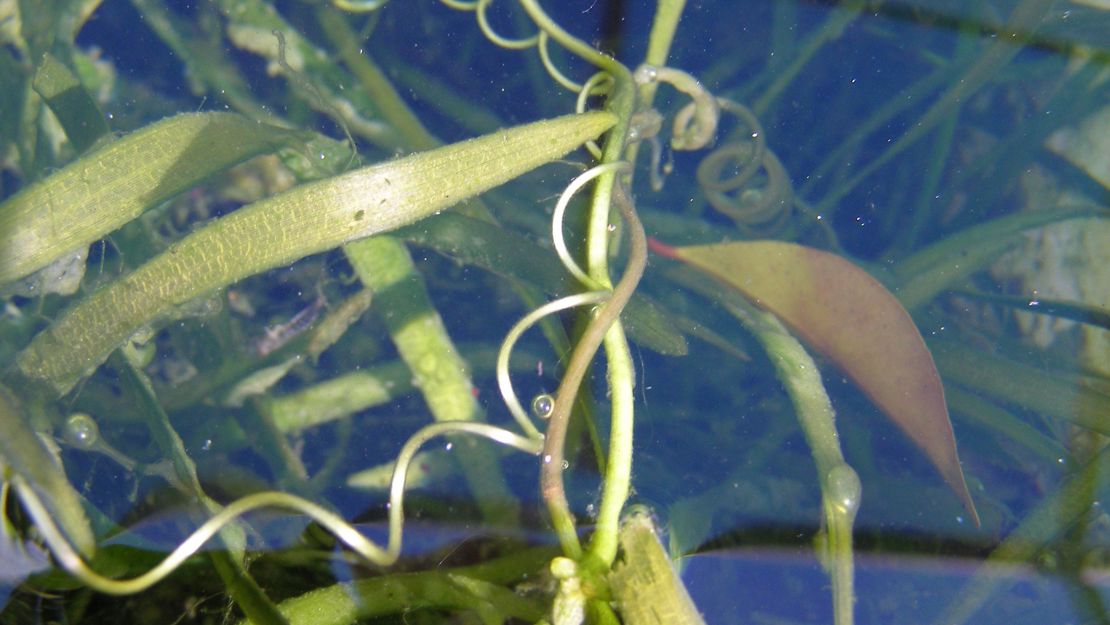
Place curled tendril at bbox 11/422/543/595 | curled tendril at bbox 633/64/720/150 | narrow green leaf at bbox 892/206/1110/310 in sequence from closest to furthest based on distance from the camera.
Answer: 1. curled tendril at bbox 11/422/543/595
2. curled tendril at bbox 633/64/720/150
3. narrow green leaf at bbox 892/206/1110/310

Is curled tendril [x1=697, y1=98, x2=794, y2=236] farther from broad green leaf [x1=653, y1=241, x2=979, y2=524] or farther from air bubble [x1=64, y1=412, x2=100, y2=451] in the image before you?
air bubble [x1=64, y1=412, x2=100, y2=451]

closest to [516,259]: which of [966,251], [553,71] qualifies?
[553,71]

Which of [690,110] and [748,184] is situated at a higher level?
[690,110]

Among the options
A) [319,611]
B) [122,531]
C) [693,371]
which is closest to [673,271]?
[693,371]

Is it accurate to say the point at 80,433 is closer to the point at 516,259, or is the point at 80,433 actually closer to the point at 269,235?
the point at 269,235

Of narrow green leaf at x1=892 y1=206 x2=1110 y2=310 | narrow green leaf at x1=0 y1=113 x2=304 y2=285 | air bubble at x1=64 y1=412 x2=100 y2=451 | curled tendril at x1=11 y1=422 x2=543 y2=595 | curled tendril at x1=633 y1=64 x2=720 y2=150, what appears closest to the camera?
curled tendril at x1=11 y1=422 x2=543 y2=595

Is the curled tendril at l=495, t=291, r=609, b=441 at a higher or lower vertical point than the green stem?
higher

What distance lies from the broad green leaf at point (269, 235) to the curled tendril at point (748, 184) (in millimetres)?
571

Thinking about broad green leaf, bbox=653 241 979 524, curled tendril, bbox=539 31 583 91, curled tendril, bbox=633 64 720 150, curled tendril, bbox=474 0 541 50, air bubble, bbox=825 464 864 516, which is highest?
curled tendril, bbox=474 0 541 50

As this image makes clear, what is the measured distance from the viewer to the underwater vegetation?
2.96ft

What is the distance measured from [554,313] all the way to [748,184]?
1.85 feet

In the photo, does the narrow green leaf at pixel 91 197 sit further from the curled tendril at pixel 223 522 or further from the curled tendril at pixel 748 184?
the curled tendril at pixel 748 184

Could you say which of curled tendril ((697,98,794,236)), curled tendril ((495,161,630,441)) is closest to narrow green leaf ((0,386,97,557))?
curled tendril ((495,161,630,441))

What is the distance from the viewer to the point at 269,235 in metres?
0.86
